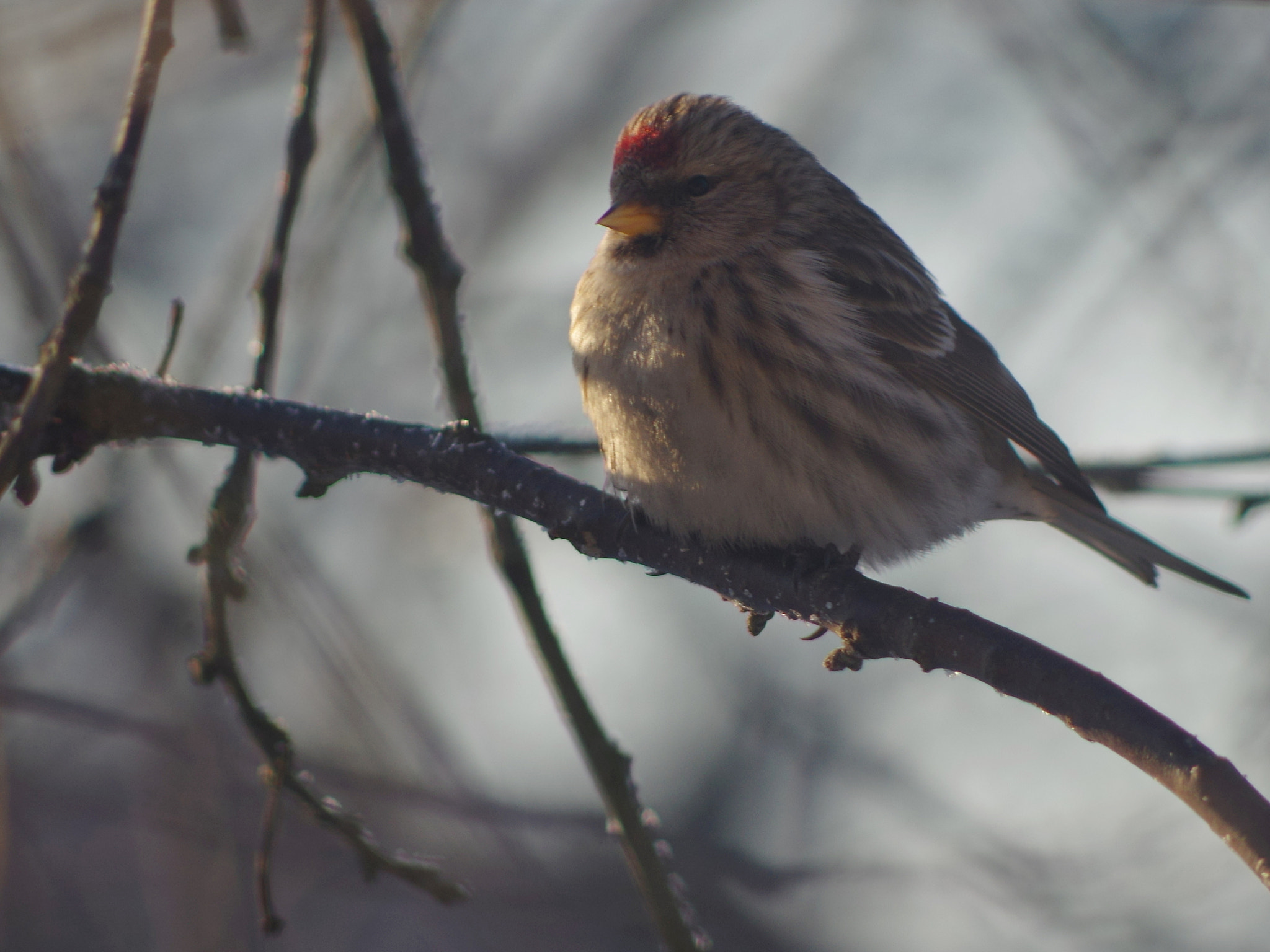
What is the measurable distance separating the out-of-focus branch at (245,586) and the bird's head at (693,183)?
0.81 meters

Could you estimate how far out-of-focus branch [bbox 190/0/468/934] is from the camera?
2.28m

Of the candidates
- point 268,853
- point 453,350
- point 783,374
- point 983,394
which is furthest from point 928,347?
point 268,853

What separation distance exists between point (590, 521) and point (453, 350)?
62 centimetres

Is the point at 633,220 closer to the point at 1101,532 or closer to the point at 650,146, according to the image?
the point at 650,146

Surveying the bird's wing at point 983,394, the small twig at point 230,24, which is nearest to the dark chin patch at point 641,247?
the bird's wing at point 983,394

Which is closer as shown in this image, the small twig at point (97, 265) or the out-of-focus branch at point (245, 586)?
the small twig at point (97, 265)

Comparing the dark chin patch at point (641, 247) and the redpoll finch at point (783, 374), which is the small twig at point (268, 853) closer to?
the redpoll finch at point (783, 374)

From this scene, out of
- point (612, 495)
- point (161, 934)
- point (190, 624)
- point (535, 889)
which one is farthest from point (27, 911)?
point (612, 495)

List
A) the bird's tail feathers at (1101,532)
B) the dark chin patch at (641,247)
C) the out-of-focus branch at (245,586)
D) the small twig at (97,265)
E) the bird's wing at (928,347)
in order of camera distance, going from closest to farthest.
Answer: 1. the small twig at (97,265)
2. the out-of-focus branch at (245,586)
3. the dark chin patch at (641,247)
4. the bird's wing at (928,347)
5. the bird's tail feathers at (1101,532)

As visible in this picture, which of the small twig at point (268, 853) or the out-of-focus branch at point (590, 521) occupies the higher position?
the out-of-focus branch at point (590, 521)

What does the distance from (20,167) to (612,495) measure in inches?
76.8

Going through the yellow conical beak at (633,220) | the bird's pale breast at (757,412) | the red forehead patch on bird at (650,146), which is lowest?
the bird's pale breast at (757,412)

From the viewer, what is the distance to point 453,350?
2680mm

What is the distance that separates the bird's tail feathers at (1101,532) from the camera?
10.9ft
